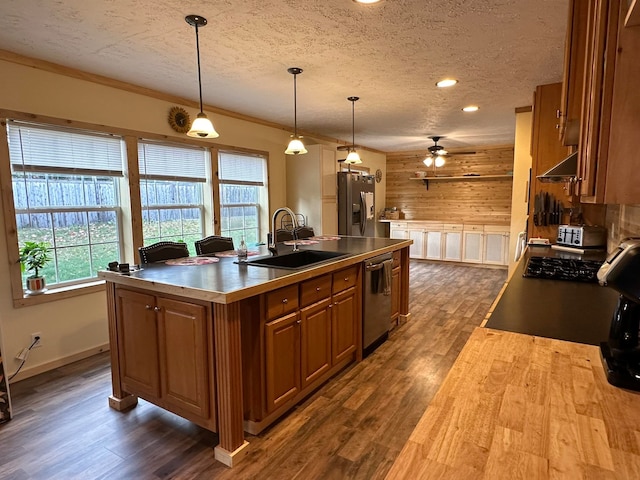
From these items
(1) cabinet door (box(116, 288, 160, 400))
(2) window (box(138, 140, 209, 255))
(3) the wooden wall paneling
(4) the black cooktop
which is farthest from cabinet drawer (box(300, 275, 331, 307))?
(3) the wooden wall paneling

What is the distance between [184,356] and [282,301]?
1.96ft

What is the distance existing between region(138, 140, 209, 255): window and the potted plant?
94 cm

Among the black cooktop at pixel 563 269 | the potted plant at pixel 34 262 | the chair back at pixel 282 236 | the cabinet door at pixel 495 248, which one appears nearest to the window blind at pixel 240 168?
the chair back at pixel 282 236

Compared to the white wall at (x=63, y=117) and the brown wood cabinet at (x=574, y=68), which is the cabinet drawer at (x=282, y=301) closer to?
the brown wood cabinet at (x=574, y=68)

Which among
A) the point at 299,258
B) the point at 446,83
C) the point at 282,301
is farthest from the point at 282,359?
the point at 446,83

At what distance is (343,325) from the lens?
111 inches

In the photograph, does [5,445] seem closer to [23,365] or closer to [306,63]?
[23,365]

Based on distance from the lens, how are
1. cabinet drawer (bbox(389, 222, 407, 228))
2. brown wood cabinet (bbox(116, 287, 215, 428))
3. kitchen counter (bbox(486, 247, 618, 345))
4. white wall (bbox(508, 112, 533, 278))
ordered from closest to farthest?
kitchen counter (bbox(486, 247, 618, 345)) < brown wood cabinet (bbox(116, 287, 215, 428)) < white wall (bbox(508, 112, 533, 278)) < cabinet drawer (bbox(389, 222, 407, 228))

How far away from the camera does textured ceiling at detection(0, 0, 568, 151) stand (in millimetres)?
2111

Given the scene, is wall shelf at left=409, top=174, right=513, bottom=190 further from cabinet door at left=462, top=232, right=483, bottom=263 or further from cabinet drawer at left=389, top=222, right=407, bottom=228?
cabinet door at left=462, top=232, right=483, bottom=263

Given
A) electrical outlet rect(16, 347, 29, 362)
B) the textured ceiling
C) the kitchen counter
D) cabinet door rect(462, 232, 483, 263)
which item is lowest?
electrical outlet rect(16, 347, 29, 362)

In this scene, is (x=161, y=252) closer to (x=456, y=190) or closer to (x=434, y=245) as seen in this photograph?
(x=434, y=245)

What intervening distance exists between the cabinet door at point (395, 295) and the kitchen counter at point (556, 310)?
158 centimetres

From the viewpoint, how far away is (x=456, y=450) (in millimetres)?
760
